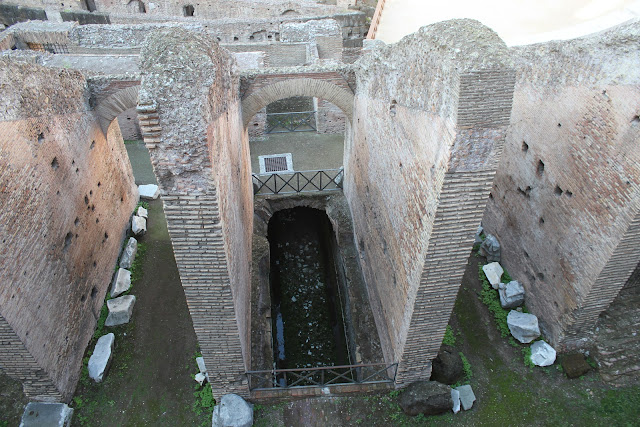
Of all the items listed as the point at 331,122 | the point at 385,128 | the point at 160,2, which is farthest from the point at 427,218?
the point at 160,2

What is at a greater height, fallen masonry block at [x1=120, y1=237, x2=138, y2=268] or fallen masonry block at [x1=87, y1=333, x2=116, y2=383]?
fallen masonry block at [x1=120, y1=237, x2=138, y2=268]

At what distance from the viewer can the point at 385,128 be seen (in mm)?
4848

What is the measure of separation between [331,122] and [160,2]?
10.2 meters

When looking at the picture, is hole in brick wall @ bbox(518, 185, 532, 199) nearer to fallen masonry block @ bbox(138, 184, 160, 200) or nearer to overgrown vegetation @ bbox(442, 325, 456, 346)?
overgrown vegetation @ bbox(442, 325, 456, 346)

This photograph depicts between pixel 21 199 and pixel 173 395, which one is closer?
pixel 21 199

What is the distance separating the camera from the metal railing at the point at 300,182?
318 inches

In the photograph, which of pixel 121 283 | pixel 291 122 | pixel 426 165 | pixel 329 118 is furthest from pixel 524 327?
pixel 291 122

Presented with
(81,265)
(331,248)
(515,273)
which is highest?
(81,265)

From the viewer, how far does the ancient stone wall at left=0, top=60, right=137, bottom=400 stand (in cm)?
430

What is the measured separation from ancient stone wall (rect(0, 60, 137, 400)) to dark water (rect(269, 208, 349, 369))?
284cm

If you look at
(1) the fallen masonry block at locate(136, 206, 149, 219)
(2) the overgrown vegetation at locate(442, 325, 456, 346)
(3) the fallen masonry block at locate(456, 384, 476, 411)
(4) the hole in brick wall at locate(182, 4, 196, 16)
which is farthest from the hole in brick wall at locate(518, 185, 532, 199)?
(4) the hole in brick wall at locate(182, 4, 196, 16)

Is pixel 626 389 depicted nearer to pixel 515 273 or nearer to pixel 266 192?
pixel 515 273

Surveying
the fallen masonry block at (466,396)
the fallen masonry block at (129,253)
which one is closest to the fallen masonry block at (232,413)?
the fallen masonry block at (466,396)

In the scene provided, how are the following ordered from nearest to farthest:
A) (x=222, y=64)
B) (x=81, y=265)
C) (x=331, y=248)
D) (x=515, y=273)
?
(x=222, y=64)
(x=81, y=265)
(x=515, y=273)
(x=331, y=248)
